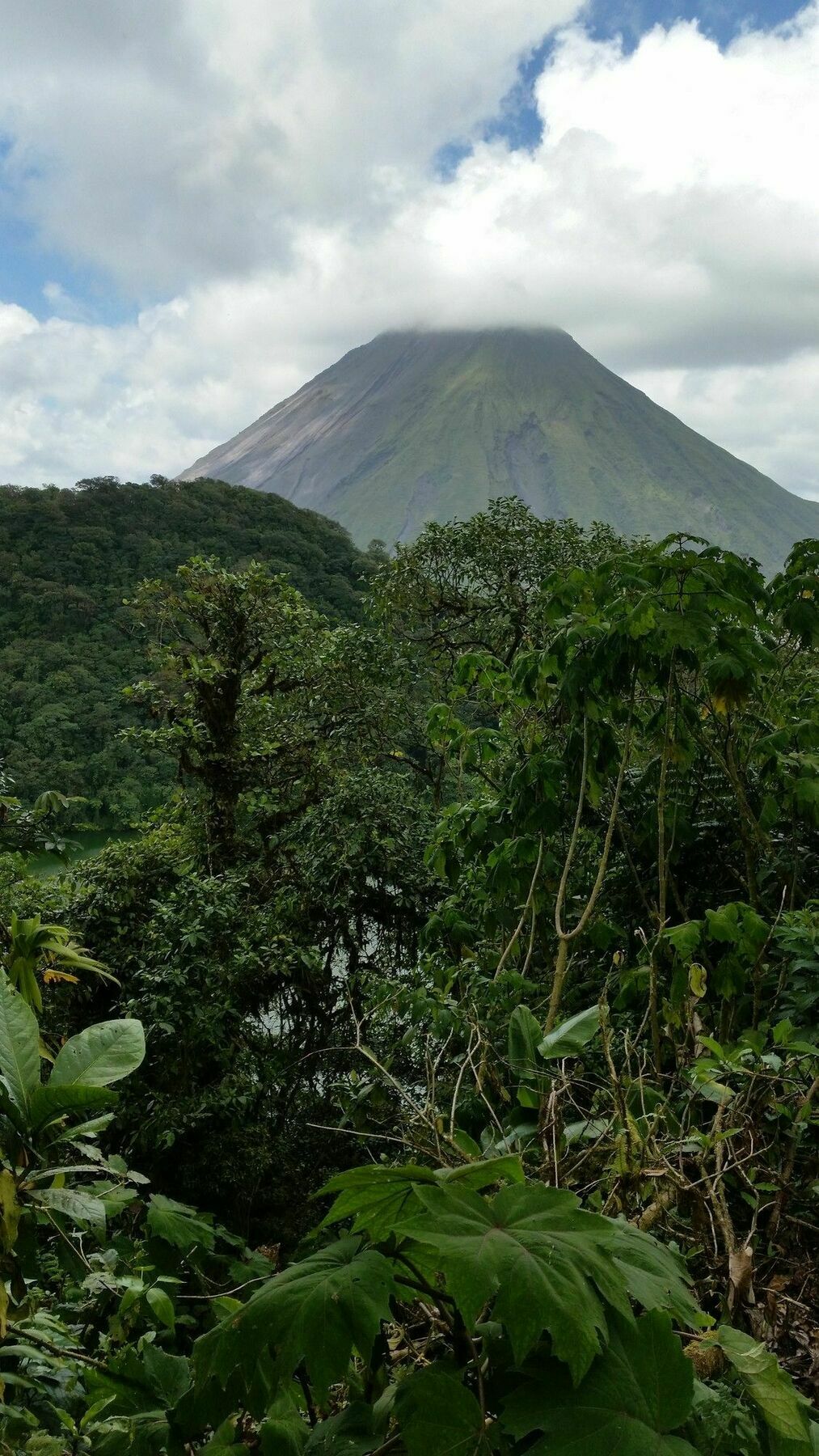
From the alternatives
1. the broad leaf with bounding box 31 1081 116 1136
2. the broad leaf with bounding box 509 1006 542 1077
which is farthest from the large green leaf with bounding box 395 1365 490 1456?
the broad leaf with bounding box 509 1006 542 1077

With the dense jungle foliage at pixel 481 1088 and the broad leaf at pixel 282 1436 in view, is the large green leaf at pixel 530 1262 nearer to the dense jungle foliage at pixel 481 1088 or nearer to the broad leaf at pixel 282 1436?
the dense jungle foliage at pixel 481 1088

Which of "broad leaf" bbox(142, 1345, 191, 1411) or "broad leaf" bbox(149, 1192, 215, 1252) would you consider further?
"broad leaf" bbox(149, 1192, 215, 1252)

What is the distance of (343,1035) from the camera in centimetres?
513

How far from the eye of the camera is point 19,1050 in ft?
2.76

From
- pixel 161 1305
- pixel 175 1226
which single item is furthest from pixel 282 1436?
pixel 175 1226

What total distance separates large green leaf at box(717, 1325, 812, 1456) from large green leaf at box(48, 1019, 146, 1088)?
0.56 metres

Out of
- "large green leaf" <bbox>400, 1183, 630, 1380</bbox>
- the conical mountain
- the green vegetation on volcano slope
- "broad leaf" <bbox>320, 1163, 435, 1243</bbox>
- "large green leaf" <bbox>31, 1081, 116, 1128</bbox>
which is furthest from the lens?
the conical mountain

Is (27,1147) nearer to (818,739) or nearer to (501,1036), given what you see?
(501,1036)

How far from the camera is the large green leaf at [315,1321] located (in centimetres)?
57

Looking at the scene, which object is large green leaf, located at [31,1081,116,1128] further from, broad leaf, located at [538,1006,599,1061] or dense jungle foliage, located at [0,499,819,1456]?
broad leaf, located at [538,1006,599,1061]

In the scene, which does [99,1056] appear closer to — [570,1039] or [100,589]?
[570,1039]

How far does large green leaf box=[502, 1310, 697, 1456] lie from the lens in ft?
1.69

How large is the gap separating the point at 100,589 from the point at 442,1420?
890 inches

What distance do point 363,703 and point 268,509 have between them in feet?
52.7
